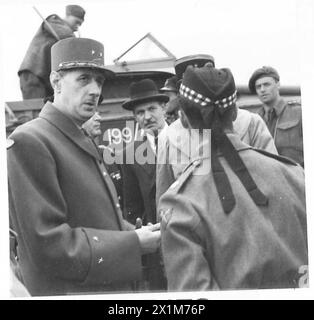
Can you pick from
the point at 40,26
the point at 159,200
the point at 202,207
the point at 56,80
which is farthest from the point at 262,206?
the point at 40,26

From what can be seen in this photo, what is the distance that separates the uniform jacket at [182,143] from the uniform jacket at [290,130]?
0.19 feet

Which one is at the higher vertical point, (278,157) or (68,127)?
(68,127)

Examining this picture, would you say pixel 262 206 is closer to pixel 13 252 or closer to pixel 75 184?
pixel 75 184

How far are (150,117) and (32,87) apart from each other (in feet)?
2.26

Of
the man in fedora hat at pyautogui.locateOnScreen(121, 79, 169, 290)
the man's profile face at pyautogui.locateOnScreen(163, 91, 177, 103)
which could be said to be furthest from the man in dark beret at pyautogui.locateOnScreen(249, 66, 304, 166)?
the man in fedora hat at pyautogui.locateOnScreen(121, 79, 169, 290)

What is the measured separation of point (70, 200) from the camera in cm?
354

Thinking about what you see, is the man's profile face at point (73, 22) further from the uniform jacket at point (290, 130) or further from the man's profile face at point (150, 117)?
the uniform jacket at point (290, 130)

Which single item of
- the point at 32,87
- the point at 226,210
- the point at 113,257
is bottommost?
the point at 113,257

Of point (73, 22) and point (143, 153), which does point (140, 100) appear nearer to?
point (143, 153)

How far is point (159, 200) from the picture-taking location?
3607 mm

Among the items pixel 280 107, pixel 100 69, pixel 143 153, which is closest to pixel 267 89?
pixel 280 107

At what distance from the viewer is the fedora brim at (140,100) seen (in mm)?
3627

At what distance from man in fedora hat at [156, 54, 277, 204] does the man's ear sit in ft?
2.12
